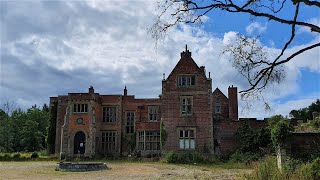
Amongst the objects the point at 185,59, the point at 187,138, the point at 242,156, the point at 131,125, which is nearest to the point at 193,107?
the point at 187,138

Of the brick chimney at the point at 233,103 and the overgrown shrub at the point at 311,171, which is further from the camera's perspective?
the brick chimney at the point at 233,103

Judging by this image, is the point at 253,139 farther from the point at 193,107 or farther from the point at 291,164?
the point at 291,164

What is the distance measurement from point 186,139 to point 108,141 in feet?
33.4

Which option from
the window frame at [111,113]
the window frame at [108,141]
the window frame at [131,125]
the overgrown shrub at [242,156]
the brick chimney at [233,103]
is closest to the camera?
the overgrown shrub at [242,156]

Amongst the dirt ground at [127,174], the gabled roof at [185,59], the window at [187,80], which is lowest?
the dirt ground at [127,174]

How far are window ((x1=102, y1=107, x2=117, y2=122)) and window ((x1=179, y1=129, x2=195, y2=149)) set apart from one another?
949 centimetres

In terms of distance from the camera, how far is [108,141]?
40.3m

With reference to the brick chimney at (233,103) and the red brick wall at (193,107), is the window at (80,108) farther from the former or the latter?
the brick chimney at (233,103)

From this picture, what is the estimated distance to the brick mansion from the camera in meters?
34.0

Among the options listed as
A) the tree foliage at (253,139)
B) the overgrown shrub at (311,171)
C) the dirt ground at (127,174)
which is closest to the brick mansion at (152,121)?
the tree foliage at (253,139)

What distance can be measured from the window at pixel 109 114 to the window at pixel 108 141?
1.42m

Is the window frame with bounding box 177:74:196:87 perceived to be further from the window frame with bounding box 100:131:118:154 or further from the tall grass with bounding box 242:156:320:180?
the tall grass with bounding box 242:156:320:180

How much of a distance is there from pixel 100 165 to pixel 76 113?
14.9m

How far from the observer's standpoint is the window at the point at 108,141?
40.1 meters
